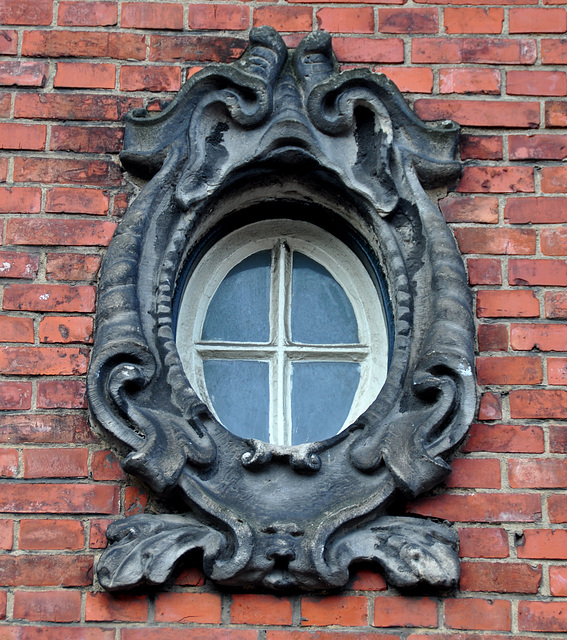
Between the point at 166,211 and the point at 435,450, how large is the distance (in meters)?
1.05

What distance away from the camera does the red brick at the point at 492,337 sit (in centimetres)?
262

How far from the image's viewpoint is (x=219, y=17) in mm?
2955

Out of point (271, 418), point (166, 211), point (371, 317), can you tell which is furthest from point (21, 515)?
point (371, 317)

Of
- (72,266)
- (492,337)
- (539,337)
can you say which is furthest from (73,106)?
(539,337)

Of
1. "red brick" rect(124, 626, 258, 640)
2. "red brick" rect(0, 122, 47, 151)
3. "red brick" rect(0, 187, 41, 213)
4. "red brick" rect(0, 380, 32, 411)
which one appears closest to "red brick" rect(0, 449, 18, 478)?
"red brick" rect(0, 380, 32, 411)

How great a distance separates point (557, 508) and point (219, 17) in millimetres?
1834

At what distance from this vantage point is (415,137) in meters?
2.82

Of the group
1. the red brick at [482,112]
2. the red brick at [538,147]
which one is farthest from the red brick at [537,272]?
the red brick at [482,112]

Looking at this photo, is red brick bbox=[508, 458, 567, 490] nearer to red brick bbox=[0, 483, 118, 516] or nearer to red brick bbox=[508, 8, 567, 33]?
red brick bbox=[0, 483, 118, 516]

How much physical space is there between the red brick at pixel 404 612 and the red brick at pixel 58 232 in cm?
129

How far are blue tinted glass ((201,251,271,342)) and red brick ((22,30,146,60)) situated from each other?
29.6 inches

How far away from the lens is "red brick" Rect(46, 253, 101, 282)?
105 inches

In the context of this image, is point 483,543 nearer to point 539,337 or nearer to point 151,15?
point 539,337

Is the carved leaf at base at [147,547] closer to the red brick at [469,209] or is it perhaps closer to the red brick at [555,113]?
the red brick at [469,209]
